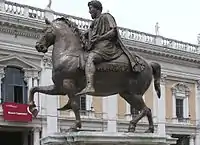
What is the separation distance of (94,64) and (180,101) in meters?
27.6

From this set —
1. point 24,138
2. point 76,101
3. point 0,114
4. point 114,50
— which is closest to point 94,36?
point 114,50

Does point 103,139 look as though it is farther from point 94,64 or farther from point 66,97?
point 66,97

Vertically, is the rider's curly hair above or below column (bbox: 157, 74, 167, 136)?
above

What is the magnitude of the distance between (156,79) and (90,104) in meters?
21.3

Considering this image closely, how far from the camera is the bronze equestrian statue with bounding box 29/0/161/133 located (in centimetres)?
665

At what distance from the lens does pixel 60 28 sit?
7.00 metres

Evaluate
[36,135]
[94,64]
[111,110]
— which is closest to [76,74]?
[94,64]

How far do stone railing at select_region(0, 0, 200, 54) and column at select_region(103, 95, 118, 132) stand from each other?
11.3 feet

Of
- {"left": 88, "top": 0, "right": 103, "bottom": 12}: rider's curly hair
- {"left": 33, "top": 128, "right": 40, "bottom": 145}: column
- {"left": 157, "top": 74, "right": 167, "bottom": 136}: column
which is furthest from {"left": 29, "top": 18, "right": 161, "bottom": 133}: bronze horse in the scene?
{"left": 157, "top": 74, "right": 167, "bottom": 136}: column

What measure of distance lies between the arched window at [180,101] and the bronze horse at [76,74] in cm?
2613

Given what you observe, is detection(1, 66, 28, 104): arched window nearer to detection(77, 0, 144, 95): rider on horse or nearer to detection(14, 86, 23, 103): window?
detection(14, 86, 23, 103): window

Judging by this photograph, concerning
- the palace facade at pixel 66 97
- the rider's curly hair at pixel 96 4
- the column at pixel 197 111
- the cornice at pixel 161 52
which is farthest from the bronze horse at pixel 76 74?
the column at pixel 197 111

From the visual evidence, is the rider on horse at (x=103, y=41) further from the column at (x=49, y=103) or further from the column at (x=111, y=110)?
the column at (x=111, y=110)

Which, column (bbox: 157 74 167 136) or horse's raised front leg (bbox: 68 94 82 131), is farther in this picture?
column (bbox: 157 74 167 136)
